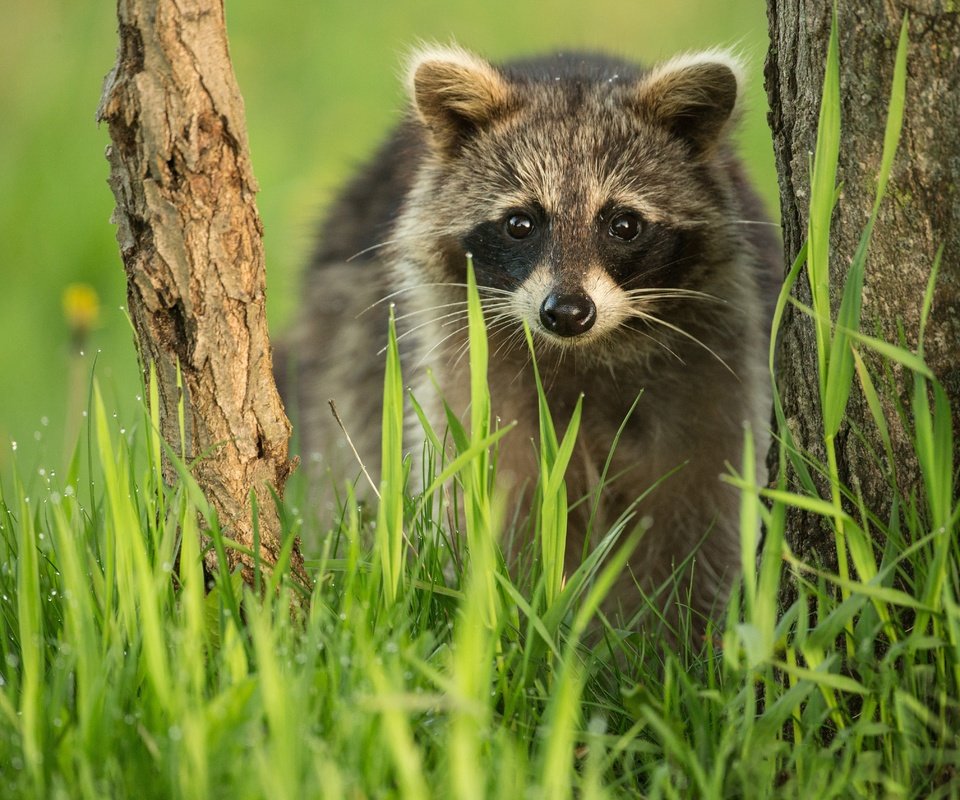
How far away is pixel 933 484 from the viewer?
5.91ft

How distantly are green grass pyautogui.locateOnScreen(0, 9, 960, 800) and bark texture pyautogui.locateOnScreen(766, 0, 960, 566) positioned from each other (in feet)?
0.15

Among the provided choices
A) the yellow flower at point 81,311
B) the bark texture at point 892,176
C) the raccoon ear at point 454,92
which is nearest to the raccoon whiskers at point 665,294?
the raccoon ear at point 454,92

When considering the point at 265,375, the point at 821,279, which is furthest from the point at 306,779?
the point at 821,279

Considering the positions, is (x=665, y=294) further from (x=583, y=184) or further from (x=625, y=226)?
(x=583, y=184)

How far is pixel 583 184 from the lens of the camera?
3098 mm

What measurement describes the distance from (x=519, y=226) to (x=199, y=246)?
1.21m

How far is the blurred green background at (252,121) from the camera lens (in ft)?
16.9

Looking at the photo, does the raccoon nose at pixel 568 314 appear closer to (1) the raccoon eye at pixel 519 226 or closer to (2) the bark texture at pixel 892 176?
(1) the raccoon eye at pixel 519 226

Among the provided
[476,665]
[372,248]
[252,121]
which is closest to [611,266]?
[372,248]

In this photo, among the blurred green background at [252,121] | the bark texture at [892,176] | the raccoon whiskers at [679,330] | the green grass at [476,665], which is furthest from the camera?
the blurred green background at [252,121]

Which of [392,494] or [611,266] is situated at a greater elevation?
[611,266]

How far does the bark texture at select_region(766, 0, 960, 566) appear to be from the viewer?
1953mm

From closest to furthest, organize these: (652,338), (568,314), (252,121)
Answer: (568,314)
(652,338)
(252,121)

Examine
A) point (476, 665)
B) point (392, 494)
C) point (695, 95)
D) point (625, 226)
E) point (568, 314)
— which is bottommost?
point (476, 665)
